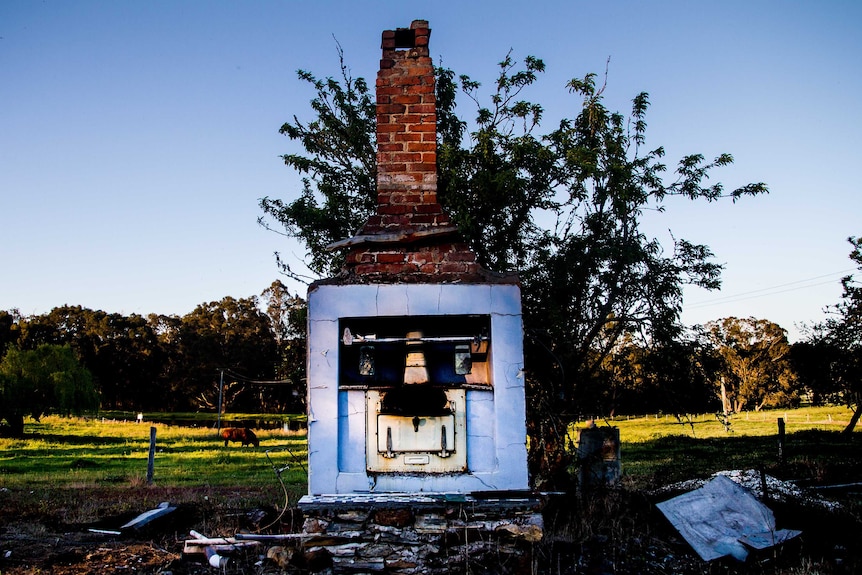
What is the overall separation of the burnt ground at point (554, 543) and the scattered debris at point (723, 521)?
0.10 metres

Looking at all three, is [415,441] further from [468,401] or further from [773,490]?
[773,490]

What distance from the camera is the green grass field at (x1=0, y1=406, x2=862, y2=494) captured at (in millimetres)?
11781

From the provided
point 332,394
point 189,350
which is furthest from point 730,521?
point 189,350

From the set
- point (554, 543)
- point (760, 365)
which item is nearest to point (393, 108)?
point (554, 543)

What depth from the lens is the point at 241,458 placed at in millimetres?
17797

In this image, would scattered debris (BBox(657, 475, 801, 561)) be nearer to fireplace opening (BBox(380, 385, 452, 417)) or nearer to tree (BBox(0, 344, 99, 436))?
fireplace opening (BBox(380, 385, 452, 417))

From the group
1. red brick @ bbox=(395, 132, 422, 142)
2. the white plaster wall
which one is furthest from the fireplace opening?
red brick @ bbox=(395, 132, 422, 142)

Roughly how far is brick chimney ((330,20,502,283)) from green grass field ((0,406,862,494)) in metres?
3.42

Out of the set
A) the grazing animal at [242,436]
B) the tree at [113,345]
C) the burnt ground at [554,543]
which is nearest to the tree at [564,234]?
the burnt ground at [554,543]

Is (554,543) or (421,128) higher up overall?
(421,128)

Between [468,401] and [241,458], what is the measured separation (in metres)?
14.3

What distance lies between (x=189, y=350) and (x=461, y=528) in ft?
148

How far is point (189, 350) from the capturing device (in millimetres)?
46125

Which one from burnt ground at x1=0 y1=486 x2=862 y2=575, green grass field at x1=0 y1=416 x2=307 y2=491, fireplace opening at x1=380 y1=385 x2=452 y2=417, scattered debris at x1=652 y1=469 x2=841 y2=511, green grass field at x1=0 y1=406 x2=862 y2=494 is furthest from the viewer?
green grass field at x1=0 y1=416 x2=307 y2=491
